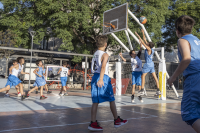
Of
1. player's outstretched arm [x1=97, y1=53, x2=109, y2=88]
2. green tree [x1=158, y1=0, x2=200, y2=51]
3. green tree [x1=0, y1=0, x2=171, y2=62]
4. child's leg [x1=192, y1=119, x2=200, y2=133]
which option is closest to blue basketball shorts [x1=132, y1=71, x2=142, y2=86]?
player's outstretched arm [x1=97, y1=53, x2=109, y2=88]

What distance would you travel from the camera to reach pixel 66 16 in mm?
17938

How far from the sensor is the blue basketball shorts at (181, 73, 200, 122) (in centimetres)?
237

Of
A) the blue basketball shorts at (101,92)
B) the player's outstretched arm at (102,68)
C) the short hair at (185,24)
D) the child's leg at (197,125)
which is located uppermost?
the short hair at (185,24)

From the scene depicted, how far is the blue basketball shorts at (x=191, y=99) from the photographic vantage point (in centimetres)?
237

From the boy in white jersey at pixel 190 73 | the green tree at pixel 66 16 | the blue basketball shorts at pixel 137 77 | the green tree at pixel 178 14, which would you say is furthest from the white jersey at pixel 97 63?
the green tree at pixel 178 14

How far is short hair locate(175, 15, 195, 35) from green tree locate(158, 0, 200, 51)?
20340 mm

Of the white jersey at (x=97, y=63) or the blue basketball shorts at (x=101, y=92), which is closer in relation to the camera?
the blue basketball shorts at (x=101, y=92)

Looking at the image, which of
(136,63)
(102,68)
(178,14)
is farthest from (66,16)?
(102,68)

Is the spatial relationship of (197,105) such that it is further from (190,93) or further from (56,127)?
(56,127)

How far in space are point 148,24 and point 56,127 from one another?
650 inches

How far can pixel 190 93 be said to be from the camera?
2.43 metres

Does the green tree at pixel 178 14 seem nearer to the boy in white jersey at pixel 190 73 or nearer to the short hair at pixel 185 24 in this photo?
the short hair at pixel 185 24

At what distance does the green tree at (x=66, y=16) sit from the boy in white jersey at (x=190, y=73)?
51.3 feet

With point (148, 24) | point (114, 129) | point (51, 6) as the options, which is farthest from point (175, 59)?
point (114, 129)
